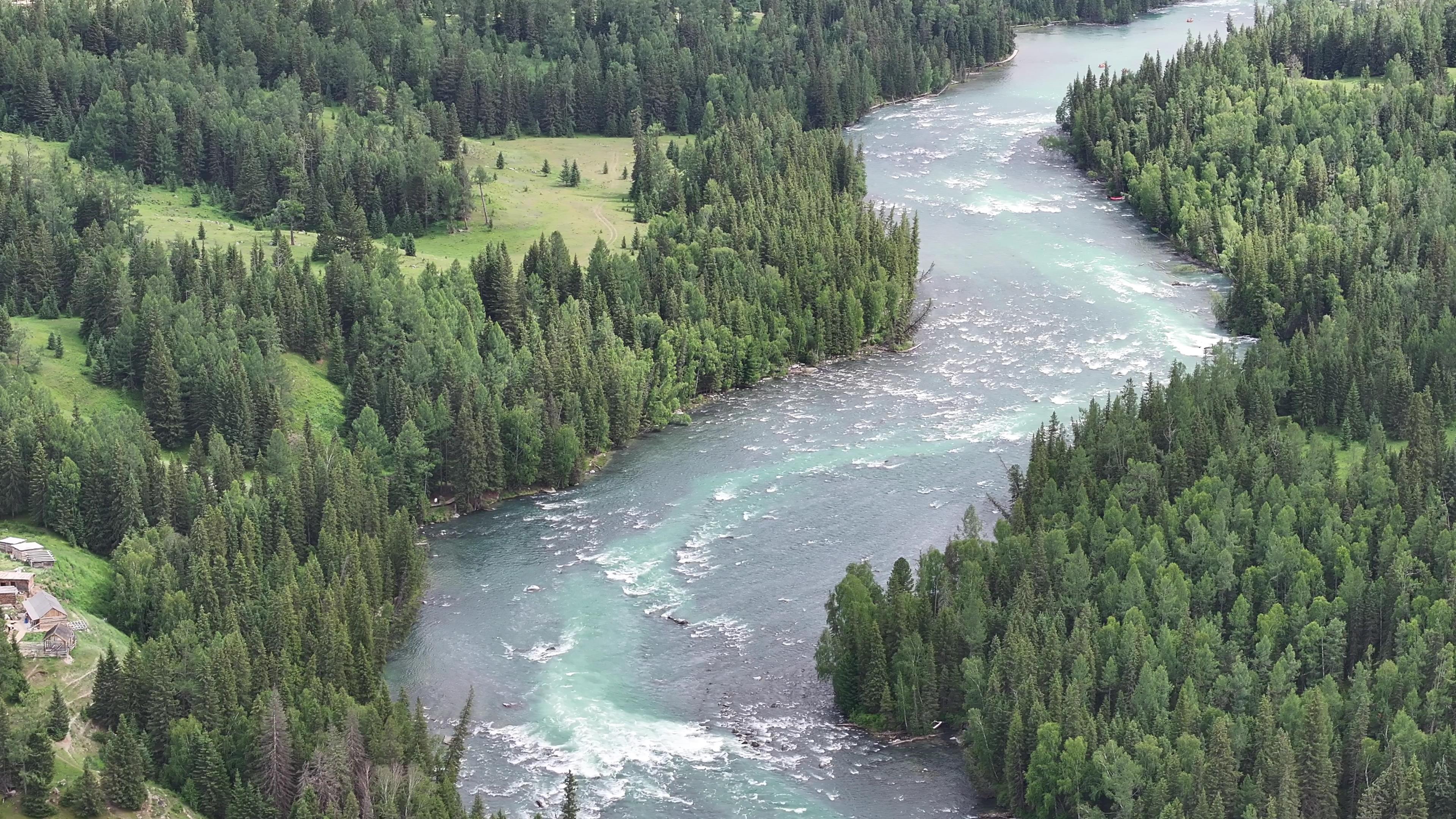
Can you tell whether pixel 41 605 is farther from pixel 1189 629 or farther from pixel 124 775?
pixel 1189 629

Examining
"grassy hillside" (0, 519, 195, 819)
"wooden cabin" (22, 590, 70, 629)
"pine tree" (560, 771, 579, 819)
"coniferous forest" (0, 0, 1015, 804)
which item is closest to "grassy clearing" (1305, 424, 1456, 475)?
"coniferous forest" (0, 0, 1015, 804)

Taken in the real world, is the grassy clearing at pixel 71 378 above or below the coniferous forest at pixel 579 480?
above

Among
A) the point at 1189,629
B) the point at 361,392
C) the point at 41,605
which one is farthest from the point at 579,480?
the point at 1189,629

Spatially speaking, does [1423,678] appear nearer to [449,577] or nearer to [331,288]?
[449,577]

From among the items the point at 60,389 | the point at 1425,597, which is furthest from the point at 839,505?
the point at 60,389

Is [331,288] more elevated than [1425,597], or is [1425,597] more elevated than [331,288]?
[331,288]

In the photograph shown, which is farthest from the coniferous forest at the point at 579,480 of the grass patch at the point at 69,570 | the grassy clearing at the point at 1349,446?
the grass patch at the point at 69,570

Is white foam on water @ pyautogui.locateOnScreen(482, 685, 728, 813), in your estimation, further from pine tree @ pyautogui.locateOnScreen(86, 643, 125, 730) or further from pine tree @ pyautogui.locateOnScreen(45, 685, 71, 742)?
pine tree @ pyautogui.locateOnScreen(45, 685, 71, 742)

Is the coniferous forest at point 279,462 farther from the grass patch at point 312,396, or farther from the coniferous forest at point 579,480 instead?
the grass patch at point 312,396
